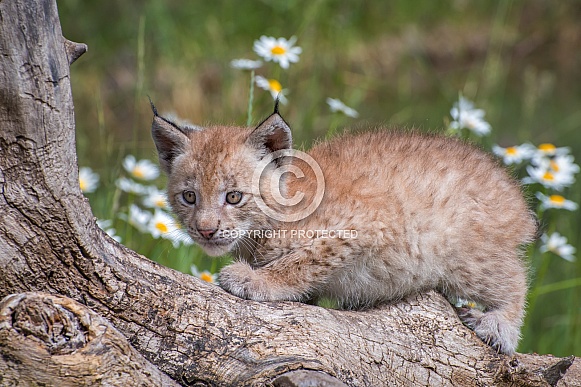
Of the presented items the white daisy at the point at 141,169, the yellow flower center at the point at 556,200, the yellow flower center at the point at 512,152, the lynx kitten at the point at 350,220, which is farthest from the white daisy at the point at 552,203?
the white daisy at the point at 141,169

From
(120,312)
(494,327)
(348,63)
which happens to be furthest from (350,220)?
(348,63)

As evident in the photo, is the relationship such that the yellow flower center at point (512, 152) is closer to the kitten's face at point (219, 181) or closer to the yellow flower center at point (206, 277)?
the kitten's face at point (219, 181)

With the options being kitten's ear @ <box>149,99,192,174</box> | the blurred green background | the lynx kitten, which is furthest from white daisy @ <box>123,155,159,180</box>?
the lynx kitten

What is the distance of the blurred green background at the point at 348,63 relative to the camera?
929 centimetres

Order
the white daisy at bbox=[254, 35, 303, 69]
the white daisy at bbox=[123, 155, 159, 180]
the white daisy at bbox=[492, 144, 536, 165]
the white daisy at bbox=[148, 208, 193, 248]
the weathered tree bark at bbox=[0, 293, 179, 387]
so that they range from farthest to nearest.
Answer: the white daisy at bbox=[123, 155, 159, 180]
the white daisy at bbox=[254, 35, 303, 69]
the white daisy at bbox=[492, 144, 536, 165]
the white daisy at bbox=[148, 208, 193, 248]
the weathered tree bark at bbox=[0, 293, 179, 387]

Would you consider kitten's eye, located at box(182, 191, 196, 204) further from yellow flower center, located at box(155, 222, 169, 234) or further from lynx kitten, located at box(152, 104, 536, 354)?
yellow flower center, located at box(155, 222, 169, 234)

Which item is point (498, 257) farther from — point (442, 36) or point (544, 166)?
point (442, 36)

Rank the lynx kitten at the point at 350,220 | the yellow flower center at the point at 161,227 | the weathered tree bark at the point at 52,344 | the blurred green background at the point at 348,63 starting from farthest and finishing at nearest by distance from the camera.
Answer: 1. the blurred green background at the point at 348,63
2. the yellow flower center at the point at 161,227
3. the lynx kitten at the point at 350,220
4. the weathered tree bark at the point at 52,344

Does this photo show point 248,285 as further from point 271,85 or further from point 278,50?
point 278,50

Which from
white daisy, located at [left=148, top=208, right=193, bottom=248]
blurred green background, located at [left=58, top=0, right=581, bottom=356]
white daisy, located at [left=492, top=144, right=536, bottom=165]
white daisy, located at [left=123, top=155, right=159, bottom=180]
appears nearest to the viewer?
white daisy, located at [left=148, top=208, right=193, bottom=248]

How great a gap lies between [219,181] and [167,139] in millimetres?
527

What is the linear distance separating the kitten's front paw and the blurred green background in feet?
11.8

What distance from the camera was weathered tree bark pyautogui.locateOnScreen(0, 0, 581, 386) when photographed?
9.97 ft

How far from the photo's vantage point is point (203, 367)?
352 centimetres
